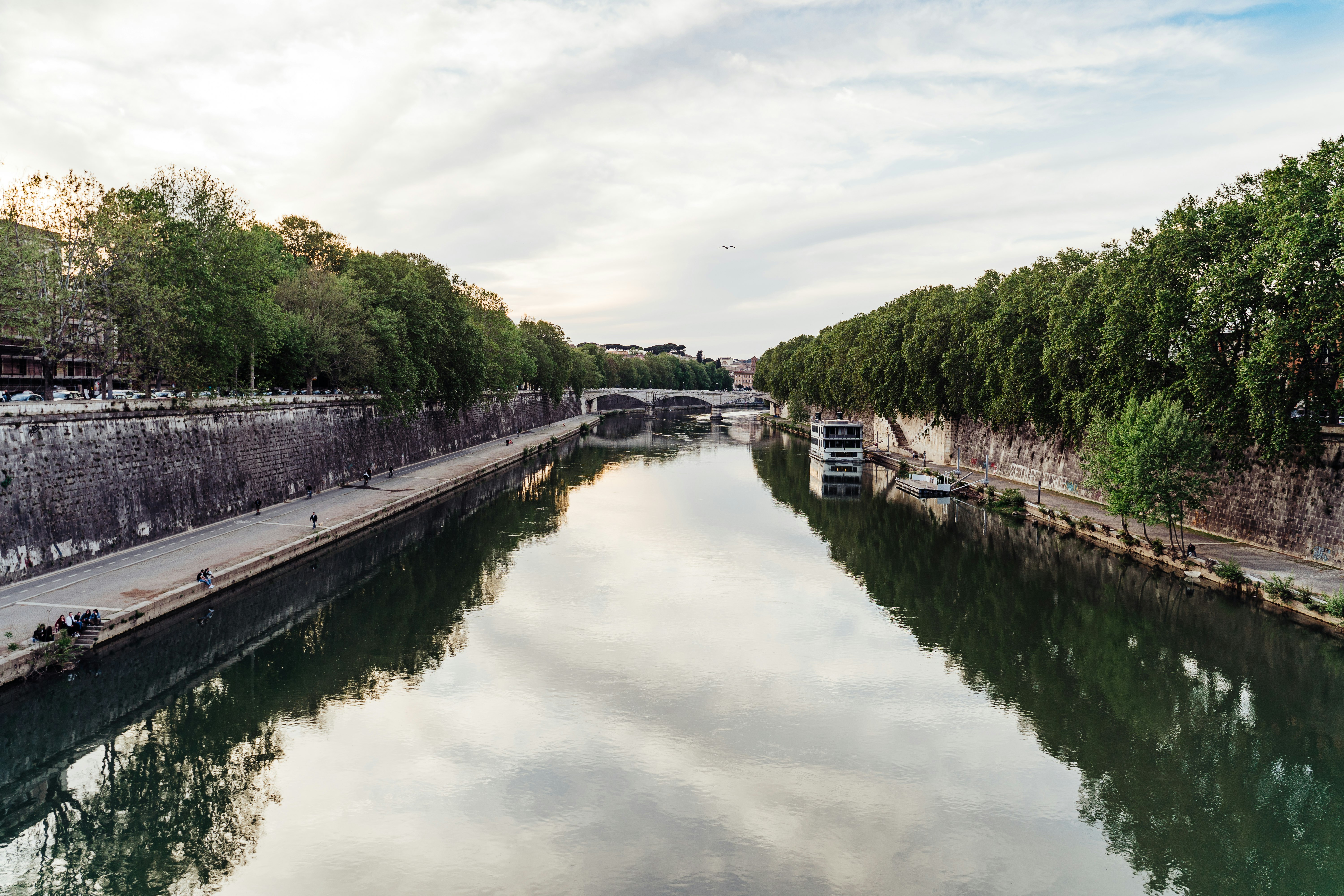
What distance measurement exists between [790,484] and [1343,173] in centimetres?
4127

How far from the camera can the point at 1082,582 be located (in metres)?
32.7

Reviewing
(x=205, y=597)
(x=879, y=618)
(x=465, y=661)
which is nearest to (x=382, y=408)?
(x=205, y=597)

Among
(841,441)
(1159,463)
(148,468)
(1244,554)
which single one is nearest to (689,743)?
(1159,463)

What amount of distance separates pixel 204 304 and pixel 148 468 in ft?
28.1

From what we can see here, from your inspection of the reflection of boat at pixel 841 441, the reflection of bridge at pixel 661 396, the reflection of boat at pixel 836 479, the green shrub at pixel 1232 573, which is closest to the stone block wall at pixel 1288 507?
the green shrub at pixel 1232 573

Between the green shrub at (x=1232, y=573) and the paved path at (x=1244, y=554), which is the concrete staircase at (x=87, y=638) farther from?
the paved path at (x=1244, y=554)

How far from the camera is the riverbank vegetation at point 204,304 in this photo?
3300cm

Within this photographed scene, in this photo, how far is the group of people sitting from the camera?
20703 mm

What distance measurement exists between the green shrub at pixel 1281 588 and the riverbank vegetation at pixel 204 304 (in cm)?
4526

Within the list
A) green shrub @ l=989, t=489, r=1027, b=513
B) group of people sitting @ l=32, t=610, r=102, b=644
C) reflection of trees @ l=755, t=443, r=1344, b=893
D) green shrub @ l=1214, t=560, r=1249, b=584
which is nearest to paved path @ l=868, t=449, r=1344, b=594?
green shrub @ l=1214, t=560, r=1249, b=584

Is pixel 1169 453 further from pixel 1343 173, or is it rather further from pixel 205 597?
pixel 205 597

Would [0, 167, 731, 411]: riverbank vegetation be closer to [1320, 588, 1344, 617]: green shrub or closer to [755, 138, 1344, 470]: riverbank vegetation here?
[755, 138, 1344, 470]: riverbank vegetation

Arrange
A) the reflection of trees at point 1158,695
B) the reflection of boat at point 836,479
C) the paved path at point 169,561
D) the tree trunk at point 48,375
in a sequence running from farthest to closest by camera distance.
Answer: the reflection of boat at point 836,479, the tree trunk at point 48,375, the paved path at point 169,561, the reflection of trees at point 1158,695

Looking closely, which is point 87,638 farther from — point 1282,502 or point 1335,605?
point 1282,502
